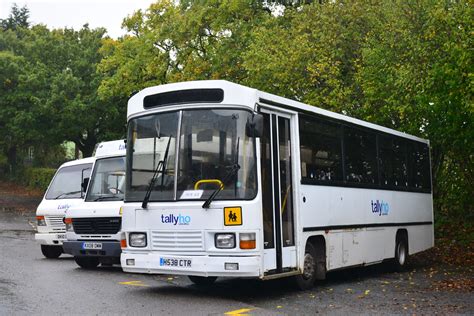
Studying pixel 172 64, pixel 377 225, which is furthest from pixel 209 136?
pixel 172 64

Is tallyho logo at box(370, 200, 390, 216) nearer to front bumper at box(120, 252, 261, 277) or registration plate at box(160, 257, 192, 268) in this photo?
front bumper at box(120, 252, 261, 277)

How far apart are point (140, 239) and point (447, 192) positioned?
15.5 m

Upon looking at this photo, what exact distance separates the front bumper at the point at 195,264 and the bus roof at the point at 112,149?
4906mm

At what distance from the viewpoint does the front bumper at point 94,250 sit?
14.1 metres

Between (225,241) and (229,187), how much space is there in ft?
2.63

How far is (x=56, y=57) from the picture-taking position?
45.3 m

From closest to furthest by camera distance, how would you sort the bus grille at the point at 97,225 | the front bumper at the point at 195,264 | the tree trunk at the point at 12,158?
the front bumper at the point at 195,264
the bus grille at the point at 97,225
the tree trunk at the point at 12,158

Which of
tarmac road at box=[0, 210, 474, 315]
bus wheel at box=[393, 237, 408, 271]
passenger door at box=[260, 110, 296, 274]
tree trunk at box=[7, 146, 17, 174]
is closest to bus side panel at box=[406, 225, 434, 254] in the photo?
bus wheel at box=[393, 237, 408, 271]

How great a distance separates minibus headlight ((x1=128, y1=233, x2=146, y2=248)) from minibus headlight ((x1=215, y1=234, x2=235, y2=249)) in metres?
1.37

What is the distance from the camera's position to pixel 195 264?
10.3 metres

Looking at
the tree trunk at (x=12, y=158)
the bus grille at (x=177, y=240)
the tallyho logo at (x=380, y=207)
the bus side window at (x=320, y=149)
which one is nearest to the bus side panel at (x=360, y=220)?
the tallyho logo at (x=380, y=207)

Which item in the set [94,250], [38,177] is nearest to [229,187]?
[94,250]

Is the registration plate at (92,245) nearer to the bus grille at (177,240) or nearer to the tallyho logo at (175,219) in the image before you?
the bus grille at (177,240)

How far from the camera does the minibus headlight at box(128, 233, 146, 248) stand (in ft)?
35.7
